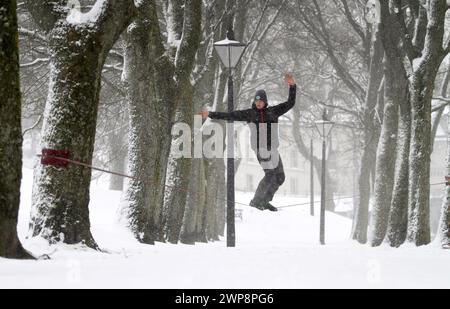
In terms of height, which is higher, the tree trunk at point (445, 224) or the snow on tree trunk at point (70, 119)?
the snow on tree trunk at point (70, 119)

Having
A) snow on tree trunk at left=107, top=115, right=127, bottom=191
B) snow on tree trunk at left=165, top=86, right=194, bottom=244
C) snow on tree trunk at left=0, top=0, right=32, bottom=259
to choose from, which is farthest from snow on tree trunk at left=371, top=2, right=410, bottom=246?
snow on tree trunk at left=107, top=115, right=127, bottom=191

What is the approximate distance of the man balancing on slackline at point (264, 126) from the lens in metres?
11.2

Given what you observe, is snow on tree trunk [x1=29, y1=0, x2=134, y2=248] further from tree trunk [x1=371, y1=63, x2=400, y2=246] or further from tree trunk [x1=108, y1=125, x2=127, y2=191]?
tree trunk [x1=108, y1=125, x2=127, y2=191]

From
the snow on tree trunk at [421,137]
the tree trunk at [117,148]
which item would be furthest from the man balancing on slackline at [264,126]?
the tree trunk at [117,148]

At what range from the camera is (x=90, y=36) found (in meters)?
7.27

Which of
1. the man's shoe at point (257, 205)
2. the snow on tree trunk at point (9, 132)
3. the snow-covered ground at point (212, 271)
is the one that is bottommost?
the snow-covered ground at point (212, 271)

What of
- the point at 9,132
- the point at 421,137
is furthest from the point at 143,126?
the point at 421,137

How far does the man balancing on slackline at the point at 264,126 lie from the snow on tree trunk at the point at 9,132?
16.3 ft

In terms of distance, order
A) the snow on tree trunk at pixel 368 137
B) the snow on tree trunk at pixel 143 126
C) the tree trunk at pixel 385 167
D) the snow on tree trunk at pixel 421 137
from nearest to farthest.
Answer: the snow on tree trunk at pixel 143 126
the snow on tree trunk at pixel 421 137
the tree trunk at pixel 385 167
the snow on tree trunk at pixel 368 137

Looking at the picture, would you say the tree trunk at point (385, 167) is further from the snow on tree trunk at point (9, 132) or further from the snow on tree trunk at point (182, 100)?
the snow on tree trunk at point (9, 132)

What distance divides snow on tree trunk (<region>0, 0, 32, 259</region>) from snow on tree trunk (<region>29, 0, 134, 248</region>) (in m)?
1.14
